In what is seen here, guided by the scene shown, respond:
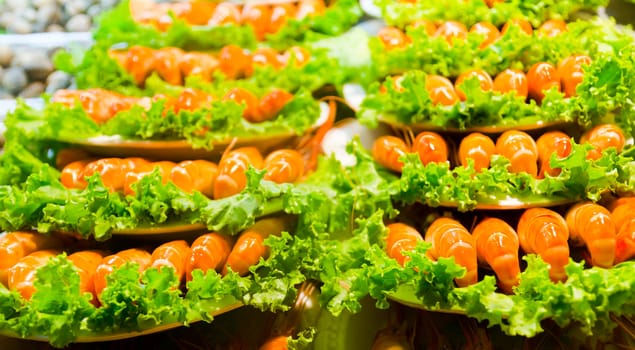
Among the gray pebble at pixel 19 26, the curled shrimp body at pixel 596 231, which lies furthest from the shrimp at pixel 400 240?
the gray pebble at pixel 19 26

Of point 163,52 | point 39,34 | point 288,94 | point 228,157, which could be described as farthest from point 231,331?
point 39,34

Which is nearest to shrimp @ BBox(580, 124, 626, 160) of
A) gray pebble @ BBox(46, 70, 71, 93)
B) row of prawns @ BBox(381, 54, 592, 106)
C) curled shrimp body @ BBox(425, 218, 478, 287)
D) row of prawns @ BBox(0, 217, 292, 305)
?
row of prawns @ BBox(381, 54, 592, 106)

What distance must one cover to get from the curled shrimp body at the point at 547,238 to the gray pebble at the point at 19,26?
9.40 ft

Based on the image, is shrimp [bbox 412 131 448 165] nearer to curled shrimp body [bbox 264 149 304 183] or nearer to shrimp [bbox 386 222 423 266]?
shrimp [bbox 386 222 423 266]

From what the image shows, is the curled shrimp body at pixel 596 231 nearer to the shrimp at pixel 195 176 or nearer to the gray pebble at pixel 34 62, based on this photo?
the shrimp at pixel 195 176

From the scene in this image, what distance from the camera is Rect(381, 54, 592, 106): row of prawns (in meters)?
2.64

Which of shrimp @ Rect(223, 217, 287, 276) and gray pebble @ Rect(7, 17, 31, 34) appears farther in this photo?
gray pebble @ Rect(7, 17, 31, 34)

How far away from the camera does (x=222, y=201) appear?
2.44 metres

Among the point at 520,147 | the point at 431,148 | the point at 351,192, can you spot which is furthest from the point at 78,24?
the point at 520,147

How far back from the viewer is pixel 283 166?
2.71m

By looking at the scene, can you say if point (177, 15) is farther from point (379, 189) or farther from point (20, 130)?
point (379, 189)

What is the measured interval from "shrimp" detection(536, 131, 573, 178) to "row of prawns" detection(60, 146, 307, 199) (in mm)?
960

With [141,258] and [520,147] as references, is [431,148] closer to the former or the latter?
[520,147]

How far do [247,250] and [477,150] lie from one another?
912mm
